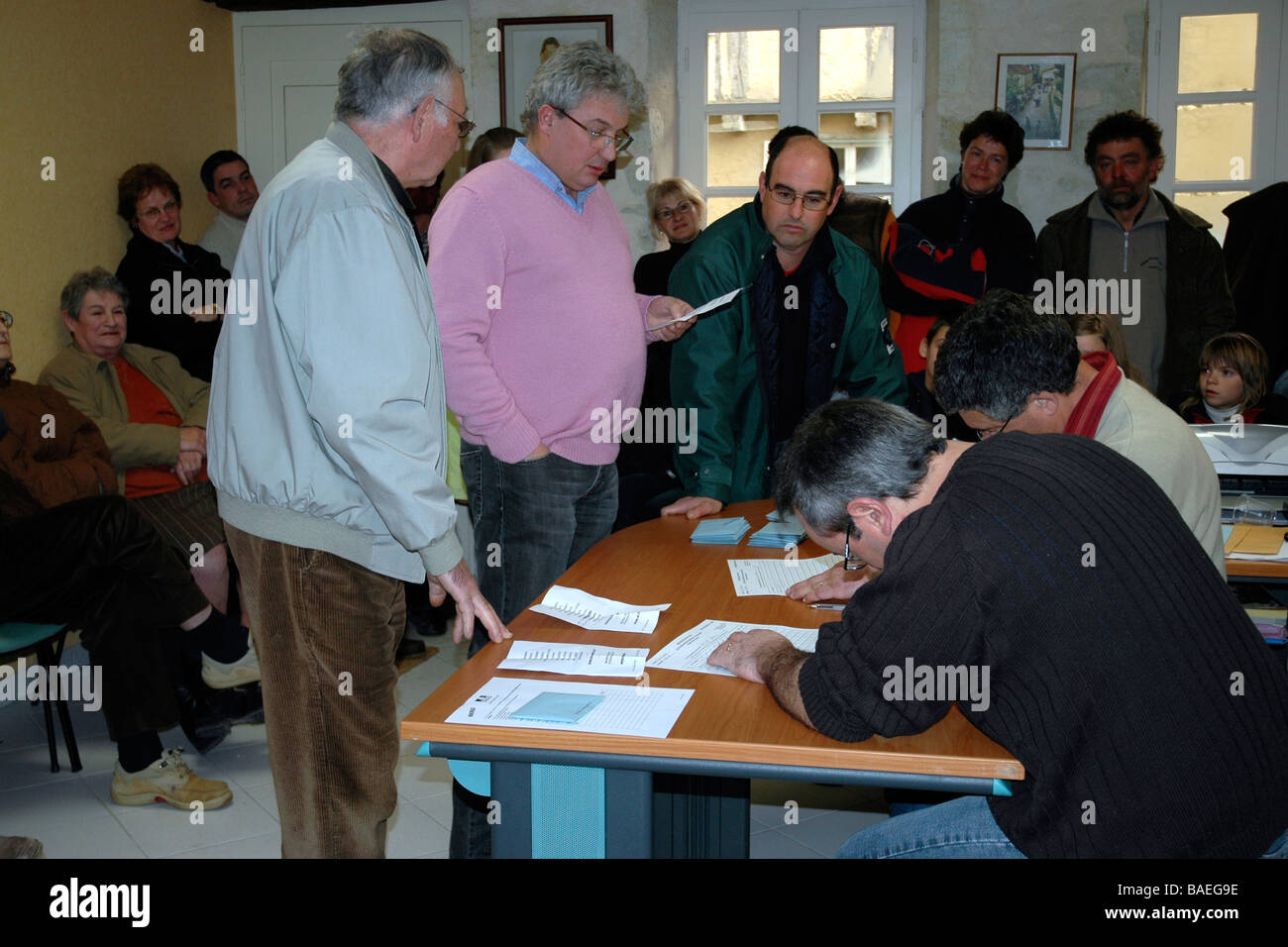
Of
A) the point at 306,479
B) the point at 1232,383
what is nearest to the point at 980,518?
the point at 306,479

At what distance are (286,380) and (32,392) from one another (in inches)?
89.9

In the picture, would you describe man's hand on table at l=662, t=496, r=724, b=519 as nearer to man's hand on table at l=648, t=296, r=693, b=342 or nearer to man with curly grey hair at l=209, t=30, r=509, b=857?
man's hand on table at l=648, t=296, r=693, b=342

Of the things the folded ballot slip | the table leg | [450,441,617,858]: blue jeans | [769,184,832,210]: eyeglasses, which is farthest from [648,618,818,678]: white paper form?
[769,184,832,210]: eyeglasses

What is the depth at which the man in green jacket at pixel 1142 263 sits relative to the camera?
4.26 meters

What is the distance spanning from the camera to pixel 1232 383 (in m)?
3.83

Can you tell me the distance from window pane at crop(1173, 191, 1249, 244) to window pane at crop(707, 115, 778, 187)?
1.93m

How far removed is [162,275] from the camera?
172 inches

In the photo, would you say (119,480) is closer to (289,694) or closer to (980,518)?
(289,694)

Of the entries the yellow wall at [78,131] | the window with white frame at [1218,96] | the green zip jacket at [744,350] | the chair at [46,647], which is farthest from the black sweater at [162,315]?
the window with white frame at [1218,96]

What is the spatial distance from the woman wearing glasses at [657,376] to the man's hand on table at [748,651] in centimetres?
198

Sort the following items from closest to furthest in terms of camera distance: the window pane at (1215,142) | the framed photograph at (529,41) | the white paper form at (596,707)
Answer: the white paper form at (596,707)
the window pane at (1215,142)
the framed photograph at (529,41)

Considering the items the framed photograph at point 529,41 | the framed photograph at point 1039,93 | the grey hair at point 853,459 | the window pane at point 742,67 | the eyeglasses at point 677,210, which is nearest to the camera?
the grey hair at point 853,459

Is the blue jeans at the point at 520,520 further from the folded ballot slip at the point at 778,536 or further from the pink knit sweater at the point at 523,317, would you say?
the folded ballot slip at the point at 778,536

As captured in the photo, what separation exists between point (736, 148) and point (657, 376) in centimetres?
181
